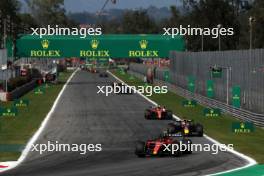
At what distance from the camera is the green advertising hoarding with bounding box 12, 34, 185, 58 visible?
286ft

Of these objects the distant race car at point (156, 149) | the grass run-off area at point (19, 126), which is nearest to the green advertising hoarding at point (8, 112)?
the grass run-off area at point (19, 126)

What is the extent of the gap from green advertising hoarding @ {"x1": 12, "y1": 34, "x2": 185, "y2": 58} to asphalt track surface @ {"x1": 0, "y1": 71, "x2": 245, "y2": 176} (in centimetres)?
3429

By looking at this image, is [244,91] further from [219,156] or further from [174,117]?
[219,156]

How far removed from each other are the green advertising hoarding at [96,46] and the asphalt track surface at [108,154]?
34288 mm

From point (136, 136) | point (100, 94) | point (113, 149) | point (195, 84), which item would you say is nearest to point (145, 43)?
point (100, 94)

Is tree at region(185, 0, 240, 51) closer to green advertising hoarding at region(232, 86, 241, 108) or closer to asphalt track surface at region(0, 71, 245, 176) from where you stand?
asphalt track surface at region(0, 71, 245, 176)

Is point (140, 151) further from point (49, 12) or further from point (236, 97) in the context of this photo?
point (49, 12)

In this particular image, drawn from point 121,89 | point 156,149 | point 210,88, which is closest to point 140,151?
point 156,149

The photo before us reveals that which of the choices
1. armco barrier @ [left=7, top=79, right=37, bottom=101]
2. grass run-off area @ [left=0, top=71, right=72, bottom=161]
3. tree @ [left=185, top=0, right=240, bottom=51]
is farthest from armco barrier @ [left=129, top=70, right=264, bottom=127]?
tree @ [left=185, top=0, right=240, bottom=51]

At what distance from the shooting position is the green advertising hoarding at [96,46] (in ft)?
286

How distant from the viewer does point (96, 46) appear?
291 feet

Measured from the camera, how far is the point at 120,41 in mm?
89562

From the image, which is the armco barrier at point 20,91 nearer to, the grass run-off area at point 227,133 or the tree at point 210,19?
the grass run-off area at point 227,133

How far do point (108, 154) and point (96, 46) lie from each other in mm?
62988
